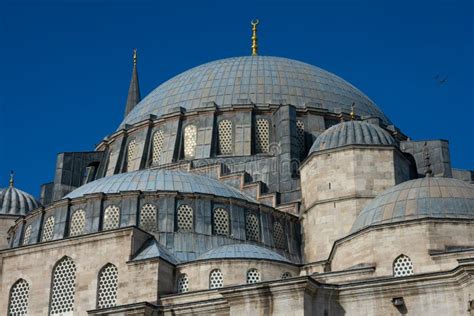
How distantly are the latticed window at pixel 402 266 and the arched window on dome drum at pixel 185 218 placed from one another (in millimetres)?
7396

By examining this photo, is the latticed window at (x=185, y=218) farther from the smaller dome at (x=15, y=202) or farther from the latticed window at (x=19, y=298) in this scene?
the smaller dome at (x=15, y=202)

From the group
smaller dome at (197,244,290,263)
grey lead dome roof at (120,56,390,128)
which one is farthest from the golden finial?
smaller dome at (197,244,290,263)

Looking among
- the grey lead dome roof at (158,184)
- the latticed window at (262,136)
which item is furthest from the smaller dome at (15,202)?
the latticed window at (262,136)

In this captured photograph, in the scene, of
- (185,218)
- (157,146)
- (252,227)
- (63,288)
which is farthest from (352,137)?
(157,146)

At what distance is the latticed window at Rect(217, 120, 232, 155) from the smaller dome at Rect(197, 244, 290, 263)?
10.1 m

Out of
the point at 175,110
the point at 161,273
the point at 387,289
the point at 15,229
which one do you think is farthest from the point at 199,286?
the point at 175,110

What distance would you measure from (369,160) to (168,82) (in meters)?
15.9

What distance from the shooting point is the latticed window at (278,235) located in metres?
32.9

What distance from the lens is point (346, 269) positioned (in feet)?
91.1

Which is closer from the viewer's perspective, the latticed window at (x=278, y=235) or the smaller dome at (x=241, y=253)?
the smaller dome at (x=241, y=253)

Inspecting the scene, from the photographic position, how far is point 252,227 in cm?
3253

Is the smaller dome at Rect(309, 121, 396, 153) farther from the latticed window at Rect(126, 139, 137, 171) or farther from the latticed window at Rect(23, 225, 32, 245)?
the latticed window at Rect(126, 139, 137, 171)

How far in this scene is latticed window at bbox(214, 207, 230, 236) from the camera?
31875 millimetres

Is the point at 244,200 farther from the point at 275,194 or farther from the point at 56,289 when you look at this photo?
the point at 56,289
